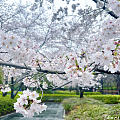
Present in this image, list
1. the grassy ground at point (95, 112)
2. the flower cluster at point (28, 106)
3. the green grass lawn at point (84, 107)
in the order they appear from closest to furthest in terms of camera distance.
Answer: the flower cluster at point (28, 106)
the grassy ground at point (95, 112)
the green grass lawn at point (84, 107)

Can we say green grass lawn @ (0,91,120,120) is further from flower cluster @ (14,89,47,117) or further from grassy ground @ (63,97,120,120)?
flower cluster @ (14,89,47,117)

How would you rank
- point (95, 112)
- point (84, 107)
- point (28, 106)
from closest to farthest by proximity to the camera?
point (28, 106) < point (95, 112) < point (84, 107)

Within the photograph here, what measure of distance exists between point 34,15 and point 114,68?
7.59 meters

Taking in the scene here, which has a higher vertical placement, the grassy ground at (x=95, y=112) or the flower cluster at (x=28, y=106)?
the flower cluster at (x=28, y=106)

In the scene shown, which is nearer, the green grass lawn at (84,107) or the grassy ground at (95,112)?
the grassy ground at (95,112)

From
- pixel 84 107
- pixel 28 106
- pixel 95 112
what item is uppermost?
pixel 28 106

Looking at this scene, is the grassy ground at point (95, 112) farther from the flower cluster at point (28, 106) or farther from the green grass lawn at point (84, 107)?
the flower cluster at point (28, 106)

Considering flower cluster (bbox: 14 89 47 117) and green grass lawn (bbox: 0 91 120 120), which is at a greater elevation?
flower cluster (bbox: 14 89 47 117)

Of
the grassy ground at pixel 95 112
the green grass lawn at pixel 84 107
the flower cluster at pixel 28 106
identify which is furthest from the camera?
the green grass lawn at pixel 84 107

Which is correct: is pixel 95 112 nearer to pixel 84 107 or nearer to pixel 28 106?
pixel 84 107

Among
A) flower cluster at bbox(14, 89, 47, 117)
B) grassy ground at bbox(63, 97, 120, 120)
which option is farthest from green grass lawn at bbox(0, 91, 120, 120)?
flower cluster at bbox(14, 89, 47, 117)

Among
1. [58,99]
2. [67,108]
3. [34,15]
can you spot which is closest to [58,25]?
[34,15]

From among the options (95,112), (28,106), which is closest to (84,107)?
(95,112)

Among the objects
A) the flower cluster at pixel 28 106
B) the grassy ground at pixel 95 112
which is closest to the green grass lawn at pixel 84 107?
the grassy ground at pixel 95 112
